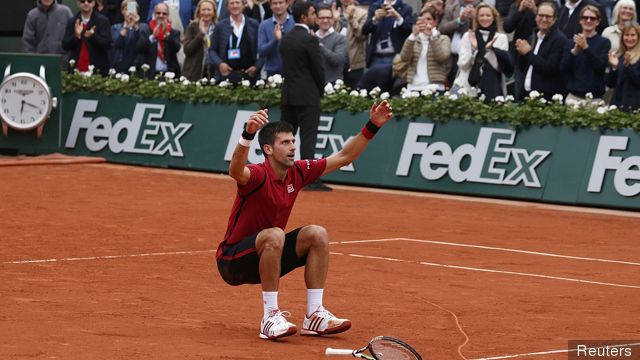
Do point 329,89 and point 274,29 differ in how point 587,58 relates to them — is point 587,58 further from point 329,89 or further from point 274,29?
point 274,29

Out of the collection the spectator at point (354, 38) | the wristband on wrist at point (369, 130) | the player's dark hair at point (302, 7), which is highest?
the spectator at point (354, 38)

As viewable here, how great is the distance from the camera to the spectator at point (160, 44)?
23109 mm

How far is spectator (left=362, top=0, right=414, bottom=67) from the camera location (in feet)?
69.7

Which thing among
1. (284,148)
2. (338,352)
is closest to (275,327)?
(338,352)

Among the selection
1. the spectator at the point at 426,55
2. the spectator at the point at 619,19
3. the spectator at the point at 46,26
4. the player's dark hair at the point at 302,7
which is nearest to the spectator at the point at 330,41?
the spectator at the point at 426,55

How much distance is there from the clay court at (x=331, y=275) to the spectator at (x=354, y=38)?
2.82 meters

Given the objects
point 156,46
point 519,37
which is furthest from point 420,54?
point 156,46

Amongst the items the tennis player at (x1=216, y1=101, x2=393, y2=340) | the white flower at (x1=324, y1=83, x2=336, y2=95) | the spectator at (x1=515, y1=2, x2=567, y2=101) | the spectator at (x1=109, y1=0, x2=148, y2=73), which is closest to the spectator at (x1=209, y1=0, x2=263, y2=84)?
the white flower at (x1=324, y1=83, x2=336, y2=95)

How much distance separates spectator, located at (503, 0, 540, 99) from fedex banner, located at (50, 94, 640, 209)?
40.2 inches

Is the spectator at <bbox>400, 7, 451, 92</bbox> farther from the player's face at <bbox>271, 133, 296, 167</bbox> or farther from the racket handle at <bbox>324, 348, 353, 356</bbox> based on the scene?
the racket handle at <bbox>324, 348, 353, 356</bbox>

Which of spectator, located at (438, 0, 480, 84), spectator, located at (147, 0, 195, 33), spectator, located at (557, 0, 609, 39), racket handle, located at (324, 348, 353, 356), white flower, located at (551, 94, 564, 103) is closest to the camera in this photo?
racket handle, located at (324, 348, 353, 356)

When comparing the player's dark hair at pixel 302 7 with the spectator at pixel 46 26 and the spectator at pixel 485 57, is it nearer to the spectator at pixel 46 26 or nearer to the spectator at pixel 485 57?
the spectator at pixel 485 57

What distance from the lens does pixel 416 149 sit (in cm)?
2006

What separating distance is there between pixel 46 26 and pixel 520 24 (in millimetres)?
8865
